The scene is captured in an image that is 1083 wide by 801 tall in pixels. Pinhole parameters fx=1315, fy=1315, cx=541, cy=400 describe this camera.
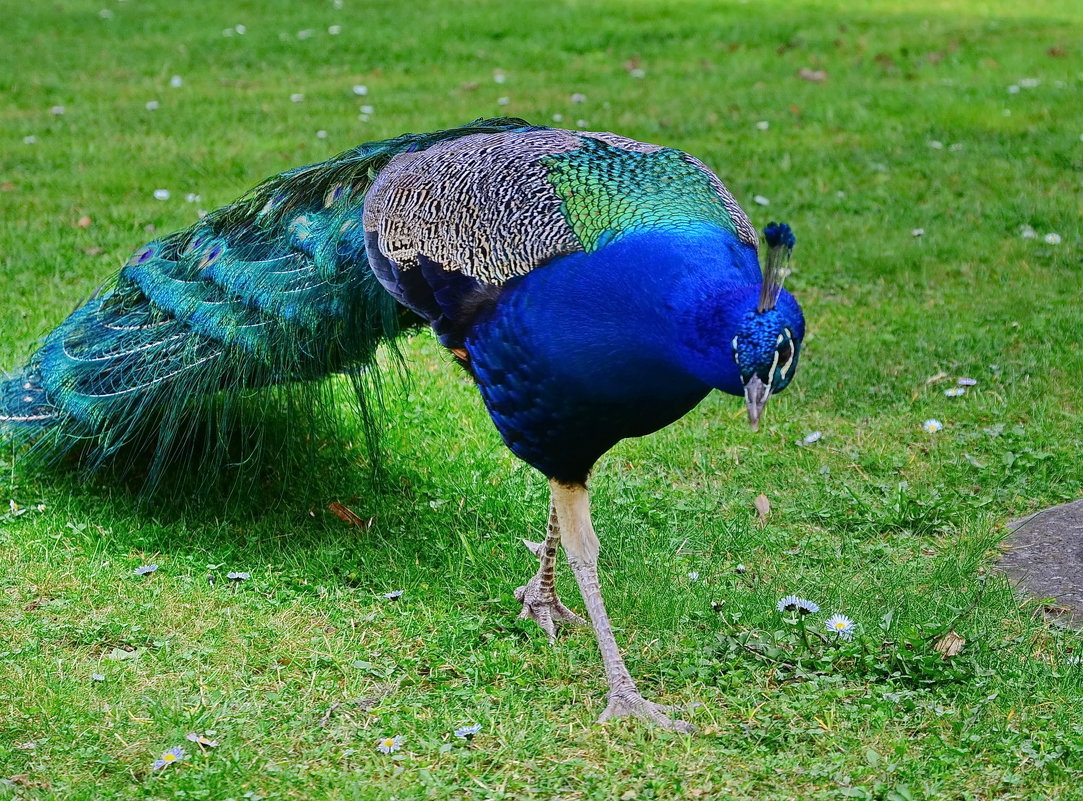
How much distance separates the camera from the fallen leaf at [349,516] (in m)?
4.48

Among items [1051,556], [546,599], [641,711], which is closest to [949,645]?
[1051,556]

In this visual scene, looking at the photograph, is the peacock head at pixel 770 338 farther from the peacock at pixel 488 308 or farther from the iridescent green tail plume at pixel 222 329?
the iridescent green tail plume at pixel 222 329

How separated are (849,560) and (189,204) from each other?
172 inches

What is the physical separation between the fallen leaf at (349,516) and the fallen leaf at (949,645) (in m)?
1.91

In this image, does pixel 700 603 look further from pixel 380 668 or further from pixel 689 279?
pixel 689 279

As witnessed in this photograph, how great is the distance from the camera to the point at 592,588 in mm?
3490

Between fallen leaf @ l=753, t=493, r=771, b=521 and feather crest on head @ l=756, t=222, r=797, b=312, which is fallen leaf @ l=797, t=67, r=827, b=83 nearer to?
fallen leaf @ l=753, t=493, r=771, b=521

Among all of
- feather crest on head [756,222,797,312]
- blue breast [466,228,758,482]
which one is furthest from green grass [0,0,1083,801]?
feather crest on head [756,222,797,312]

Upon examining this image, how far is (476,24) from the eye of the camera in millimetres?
11109

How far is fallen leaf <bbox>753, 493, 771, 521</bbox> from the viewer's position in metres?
4.46

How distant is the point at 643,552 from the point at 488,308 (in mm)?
1216

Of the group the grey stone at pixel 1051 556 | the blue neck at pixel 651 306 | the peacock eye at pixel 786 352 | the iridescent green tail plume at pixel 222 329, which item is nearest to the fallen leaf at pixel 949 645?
the grey stone at pixel 1051 556

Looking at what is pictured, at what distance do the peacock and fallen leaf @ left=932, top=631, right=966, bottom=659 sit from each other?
75 centimetres

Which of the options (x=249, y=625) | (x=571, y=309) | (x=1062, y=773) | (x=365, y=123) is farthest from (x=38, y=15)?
(x=1062, y=773)
